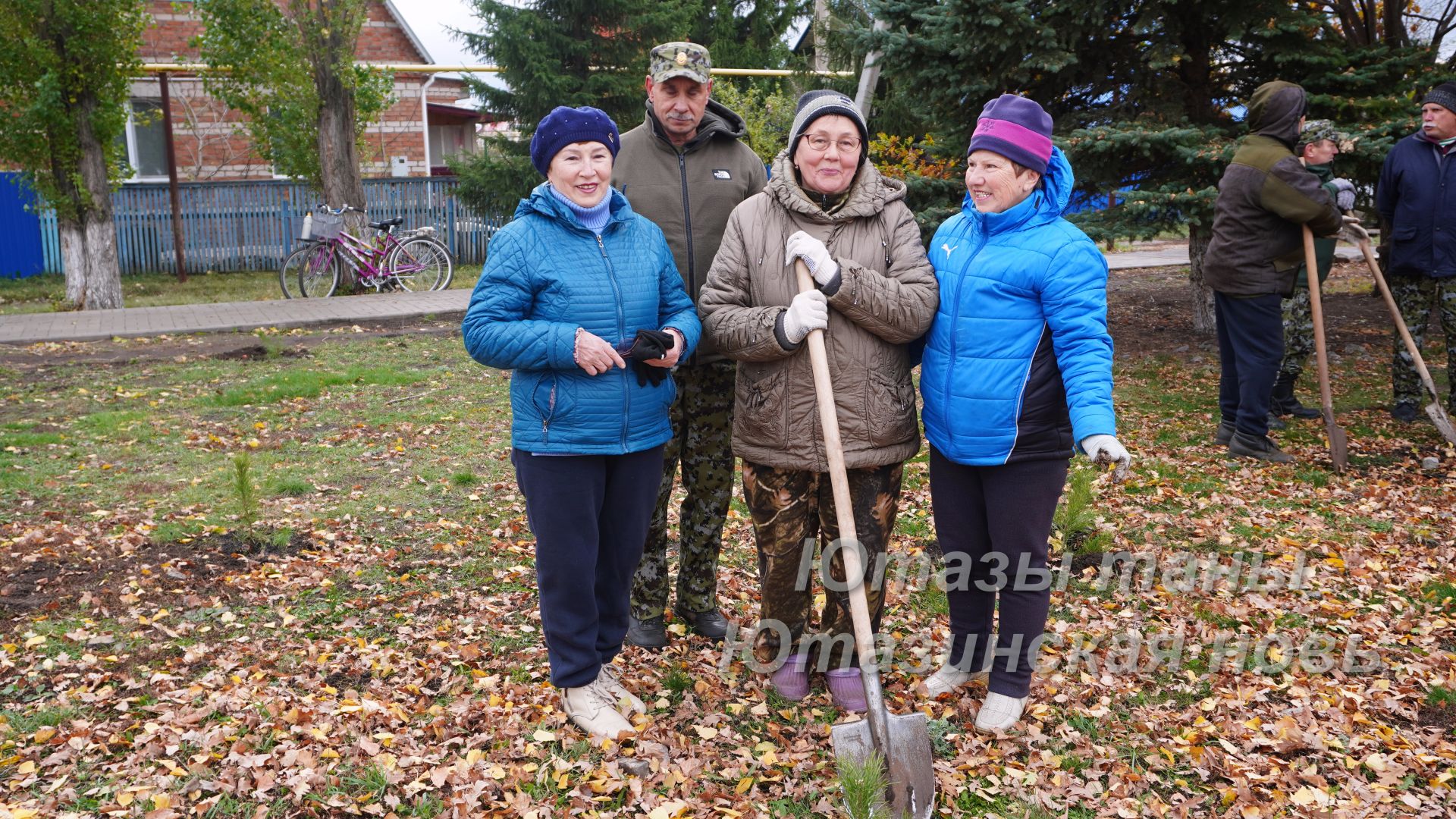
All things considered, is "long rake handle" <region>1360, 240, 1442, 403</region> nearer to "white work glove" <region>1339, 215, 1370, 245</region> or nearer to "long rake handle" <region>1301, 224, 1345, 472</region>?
"white work glove" <region>1339, 215, 1370, 245</region>

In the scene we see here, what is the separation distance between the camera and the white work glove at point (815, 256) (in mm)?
3250

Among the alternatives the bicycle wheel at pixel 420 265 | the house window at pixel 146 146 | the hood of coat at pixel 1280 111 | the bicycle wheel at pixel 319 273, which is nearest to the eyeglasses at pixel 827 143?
the hood of coat at pixel 1280 111

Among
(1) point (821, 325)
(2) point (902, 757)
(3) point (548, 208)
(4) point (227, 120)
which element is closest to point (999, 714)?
(2) point (902, 757)

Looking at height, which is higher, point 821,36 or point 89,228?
point 821,36

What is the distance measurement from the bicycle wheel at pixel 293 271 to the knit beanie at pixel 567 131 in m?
12.8

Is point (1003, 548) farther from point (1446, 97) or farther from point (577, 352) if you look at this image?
point (1446, 97)

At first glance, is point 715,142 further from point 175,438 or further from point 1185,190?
point 1185,190

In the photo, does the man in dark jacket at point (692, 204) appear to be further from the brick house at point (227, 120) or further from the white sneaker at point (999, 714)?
the brick house at point (227, 120)

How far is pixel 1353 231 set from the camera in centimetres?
686

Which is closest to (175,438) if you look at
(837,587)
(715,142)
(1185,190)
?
(715,142)

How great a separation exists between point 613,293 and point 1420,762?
2.96 m

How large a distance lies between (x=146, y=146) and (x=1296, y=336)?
22390 millimetres

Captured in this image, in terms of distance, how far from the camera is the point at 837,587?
3572 mm

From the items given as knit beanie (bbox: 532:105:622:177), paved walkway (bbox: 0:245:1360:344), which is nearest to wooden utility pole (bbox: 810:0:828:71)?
paved walkway (bbox: 0:245:1360:344)
